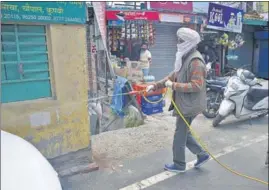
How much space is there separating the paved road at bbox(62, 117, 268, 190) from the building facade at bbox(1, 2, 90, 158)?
0.48m

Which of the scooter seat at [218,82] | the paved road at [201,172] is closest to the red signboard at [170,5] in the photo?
the scooter seat at [218,82]

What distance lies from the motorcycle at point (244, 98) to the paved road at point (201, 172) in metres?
0.40

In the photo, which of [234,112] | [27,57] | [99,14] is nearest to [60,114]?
[27,57]

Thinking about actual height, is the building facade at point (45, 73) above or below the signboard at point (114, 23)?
below

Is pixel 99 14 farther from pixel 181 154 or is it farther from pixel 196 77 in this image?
pixel 181 154

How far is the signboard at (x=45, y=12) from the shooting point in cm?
173

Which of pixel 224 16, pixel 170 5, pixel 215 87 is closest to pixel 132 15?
pixel 170 5

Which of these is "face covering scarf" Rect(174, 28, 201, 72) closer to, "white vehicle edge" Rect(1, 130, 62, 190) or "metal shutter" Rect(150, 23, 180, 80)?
"metal shutter" Rect(150, 23, 180, 80)

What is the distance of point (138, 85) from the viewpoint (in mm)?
3262

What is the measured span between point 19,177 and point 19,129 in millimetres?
1064

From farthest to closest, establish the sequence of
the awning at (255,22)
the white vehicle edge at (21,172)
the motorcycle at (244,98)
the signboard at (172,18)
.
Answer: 1. the awning at (255,22)
2. the signboard at (172,18)
3. the motorcycle at (244,98)
4. the white vehicle edge at (21,172)

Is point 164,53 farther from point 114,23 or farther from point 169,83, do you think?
point 114,23

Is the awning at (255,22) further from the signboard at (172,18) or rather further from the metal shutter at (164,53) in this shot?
the metal shutter at (164,53)

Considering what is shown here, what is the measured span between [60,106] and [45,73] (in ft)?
0.99
